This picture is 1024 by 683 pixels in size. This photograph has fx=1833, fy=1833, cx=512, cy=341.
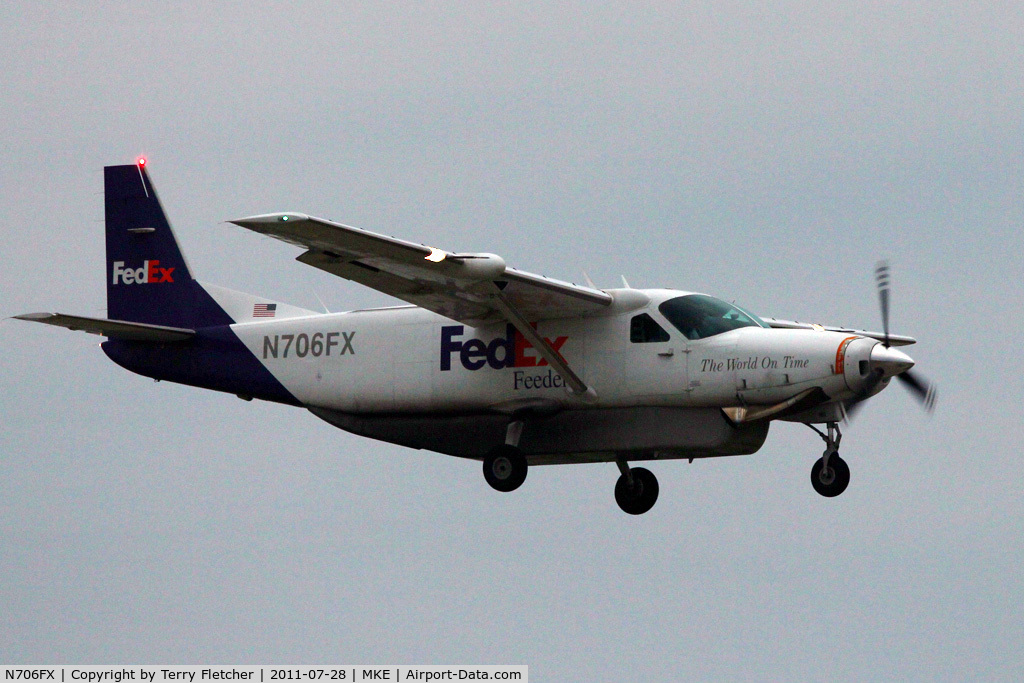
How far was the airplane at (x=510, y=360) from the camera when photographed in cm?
2647

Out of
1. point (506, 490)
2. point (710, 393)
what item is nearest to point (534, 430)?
point (506, 490)

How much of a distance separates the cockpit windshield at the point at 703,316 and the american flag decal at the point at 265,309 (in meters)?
7.43

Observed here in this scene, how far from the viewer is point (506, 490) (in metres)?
28.8

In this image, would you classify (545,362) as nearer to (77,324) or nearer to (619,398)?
(619,398)

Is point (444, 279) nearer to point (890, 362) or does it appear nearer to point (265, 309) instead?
point (265, 309)

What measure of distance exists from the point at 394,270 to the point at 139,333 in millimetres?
6299

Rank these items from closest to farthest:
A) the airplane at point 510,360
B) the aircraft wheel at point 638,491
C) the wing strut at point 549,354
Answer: the airplane at point 510,360 < the wing strut at point 549,354 < the aircraft wheel at point 638,491

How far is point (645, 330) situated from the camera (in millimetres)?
27750

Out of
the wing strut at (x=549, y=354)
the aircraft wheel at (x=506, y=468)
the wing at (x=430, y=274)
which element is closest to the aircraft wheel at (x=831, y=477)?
the wing strut at (x=549, y=354)

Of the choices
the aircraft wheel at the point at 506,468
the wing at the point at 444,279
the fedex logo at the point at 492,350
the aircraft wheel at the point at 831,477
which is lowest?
the aircraft wheel at the point at 831,477

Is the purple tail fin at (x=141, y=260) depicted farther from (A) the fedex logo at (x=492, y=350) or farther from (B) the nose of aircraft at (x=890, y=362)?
(B) the nose of aircraft at (x=890, y=362)

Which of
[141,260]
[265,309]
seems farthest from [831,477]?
[141,260]

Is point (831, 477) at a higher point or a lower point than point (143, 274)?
lower

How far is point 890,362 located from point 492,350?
6296 mm
